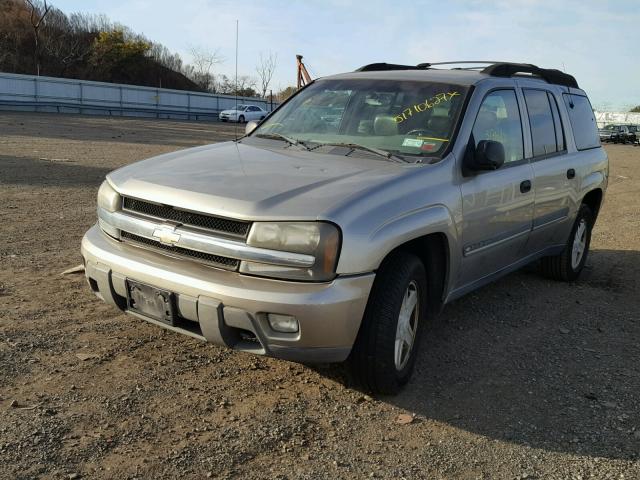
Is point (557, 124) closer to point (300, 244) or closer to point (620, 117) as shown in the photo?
Answer: point (300, 244)

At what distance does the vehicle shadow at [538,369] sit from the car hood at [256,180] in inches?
49.2

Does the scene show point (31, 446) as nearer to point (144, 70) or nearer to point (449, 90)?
point (449, 90)

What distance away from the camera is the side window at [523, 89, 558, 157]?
5051mm

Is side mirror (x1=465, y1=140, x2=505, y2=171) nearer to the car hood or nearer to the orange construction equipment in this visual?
the car hood

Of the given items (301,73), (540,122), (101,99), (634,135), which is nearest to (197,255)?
(540,122)

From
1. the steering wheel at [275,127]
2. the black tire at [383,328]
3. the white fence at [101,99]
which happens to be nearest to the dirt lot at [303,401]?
the black tire at [383,328]

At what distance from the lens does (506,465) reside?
305 centimetres

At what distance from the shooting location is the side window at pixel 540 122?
5.05m

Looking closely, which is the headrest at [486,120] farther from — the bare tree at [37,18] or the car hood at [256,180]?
the bare tree at [37,18]

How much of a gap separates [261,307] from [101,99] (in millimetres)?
42224

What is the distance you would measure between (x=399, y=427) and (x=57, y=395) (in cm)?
181

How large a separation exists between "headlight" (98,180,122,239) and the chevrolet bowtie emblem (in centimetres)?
41

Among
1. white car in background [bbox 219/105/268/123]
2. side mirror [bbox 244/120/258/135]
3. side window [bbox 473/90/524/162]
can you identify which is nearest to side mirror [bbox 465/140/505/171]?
side window [bbox 473/90/524/162]

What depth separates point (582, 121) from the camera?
616cm
